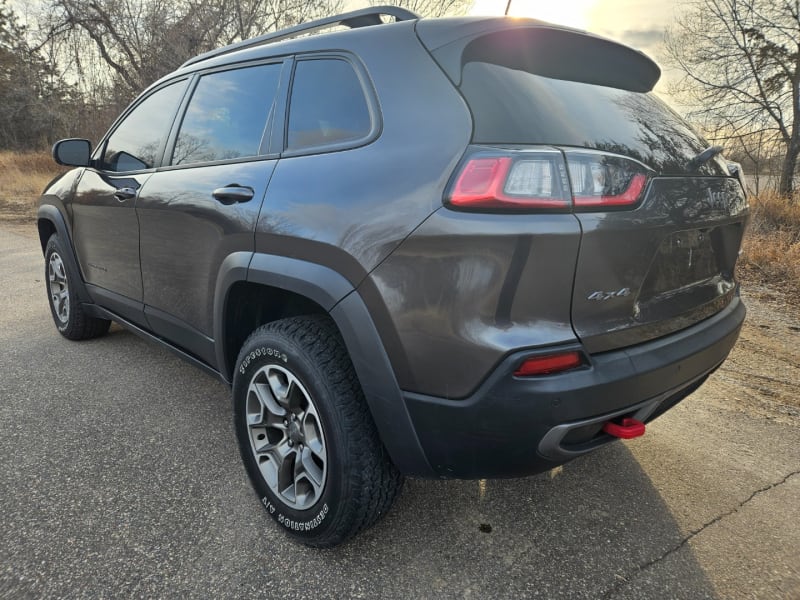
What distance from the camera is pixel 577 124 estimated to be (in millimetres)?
1593

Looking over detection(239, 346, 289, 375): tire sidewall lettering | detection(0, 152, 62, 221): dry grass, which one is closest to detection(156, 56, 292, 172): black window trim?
detection(239, 346, 289, 375): tire sidewall lettering

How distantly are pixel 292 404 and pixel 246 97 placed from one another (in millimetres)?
1377

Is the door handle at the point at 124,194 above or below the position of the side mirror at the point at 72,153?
below

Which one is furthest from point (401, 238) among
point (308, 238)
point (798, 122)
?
point (798, 122)

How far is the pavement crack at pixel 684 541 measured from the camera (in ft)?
5.78

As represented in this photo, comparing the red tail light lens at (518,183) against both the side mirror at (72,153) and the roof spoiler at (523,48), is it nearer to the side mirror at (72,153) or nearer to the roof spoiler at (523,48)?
the roof spoiler at (523,48)

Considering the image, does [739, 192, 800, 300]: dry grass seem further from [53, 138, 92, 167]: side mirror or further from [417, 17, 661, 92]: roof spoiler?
[53, 138, 92, 167]: side mirror

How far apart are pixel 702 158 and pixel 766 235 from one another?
6855 mm

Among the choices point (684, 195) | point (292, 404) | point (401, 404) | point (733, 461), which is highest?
point (684, 195)

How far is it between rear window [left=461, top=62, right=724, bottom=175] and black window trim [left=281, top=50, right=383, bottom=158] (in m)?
0.31

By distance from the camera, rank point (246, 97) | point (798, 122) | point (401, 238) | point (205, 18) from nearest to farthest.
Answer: point (401, 238)
point (246, 97)
point (798, 122)
point (205, 18)

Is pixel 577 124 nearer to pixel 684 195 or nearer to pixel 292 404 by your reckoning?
pixel 684 195

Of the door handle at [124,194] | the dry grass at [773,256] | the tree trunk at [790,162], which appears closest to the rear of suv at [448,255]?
the door handle at [124,194]

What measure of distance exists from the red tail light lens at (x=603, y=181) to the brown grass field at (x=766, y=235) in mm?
4611
